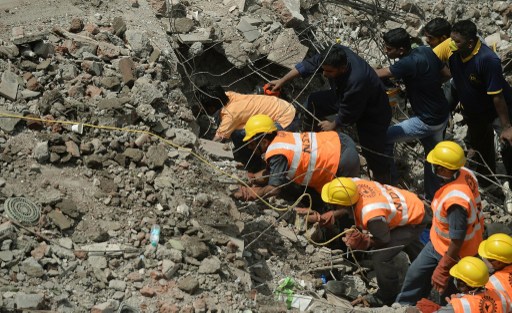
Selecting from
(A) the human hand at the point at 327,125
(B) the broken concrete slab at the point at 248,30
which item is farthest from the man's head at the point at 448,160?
(B) the broken concrete slab at the point at 248,30

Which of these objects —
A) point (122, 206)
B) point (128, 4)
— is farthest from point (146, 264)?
point (128, 4)

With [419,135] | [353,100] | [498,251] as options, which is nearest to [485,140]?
[419,135]

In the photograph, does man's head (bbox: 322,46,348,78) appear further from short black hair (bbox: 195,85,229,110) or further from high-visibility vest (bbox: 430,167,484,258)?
high-visibility vest (bbox: 430,167,484,258)

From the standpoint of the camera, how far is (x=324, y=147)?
7629mm

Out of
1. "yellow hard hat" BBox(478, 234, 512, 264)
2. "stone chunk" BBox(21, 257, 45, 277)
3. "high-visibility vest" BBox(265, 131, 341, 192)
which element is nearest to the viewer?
"stone chunk" BBox(21, 257, 45, 277)

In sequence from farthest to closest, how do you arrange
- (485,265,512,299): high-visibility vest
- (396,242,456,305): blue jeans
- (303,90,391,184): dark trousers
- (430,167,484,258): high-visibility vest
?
(303,90,391,184): dark trousers
(396,242,456,305): blue jeans
(430,167,484,258): high-visibility vest
(485,265,512,299): high-visibility vest

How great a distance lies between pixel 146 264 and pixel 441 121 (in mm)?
3492

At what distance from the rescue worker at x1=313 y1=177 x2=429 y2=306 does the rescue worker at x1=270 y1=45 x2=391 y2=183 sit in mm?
864

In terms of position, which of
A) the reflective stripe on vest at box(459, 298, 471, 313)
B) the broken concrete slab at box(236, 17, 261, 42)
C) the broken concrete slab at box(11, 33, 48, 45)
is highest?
the broken concrete slab at box(11, 33, 48, 45)

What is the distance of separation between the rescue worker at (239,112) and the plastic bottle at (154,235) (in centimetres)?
157

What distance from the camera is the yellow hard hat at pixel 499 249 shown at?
21.4ft

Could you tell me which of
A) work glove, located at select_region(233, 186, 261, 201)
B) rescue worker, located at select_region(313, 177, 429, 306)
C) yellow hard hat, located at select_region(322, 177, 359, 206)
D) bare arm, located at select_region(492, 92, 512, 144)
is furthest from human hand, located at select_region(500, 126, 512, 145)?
work glove, located at select_region(233, 186, 261, 201)

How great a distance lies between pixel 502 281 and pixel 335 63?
245 centimetres

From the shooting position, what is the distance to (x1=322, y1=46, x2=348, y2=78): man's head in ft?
25.2
